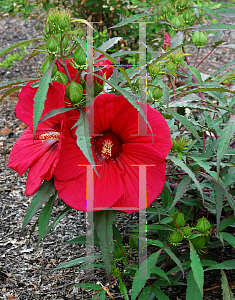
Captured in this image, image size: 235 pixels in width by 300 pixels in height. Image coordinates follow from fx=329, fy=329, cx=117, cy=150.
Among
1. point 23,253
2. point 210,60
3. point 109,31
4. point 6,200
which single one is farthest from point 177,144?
point 210,60

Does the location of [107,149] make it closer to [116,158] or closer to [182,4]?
[116,158]

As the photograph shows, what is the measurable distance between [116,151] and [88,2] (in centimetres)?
178

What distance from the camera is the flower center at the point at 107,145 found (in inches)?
28.7

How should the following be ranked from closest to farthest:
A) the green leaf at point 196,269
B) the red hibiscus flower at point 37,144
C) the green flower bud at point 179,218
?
1. the red hibiscus flower at point 37,144
2. the green leaf at point 196,269
3. the green flower bud at point 179,218

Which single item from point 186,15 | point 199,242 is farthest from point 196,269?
point 186,15

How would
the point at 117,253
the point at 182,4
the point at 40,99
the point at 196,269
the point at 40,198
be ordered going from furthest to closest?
the point at 182,4 → the point at 117,253 → the point at 196,269 → the point at 40,198 → the point at 40,99

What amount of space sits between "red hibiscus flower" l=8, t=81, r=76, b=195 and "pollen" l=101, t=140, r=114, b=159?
10 cm

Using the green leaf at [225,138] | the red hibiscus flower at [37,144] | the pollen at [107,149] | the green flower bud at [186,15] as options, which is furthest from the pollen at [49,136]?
the green flower bud at [186,15]

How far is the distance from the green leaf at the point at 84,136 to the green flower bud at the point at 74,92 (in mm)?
28

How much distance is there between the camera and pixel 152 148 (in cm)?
69

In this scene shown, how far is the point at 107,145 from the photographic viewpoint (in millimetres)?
729

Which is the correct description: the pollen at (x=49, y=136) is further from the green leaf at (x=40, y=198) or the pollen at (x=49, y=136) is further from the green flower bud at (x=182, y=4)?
the green flower bud at (x=182, y=4)

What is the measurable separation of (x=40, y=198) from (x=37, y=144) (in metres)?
0.13

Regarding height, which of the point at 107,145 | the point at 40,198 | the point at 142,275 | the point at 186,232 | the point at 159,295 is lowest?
the point at 159,295
